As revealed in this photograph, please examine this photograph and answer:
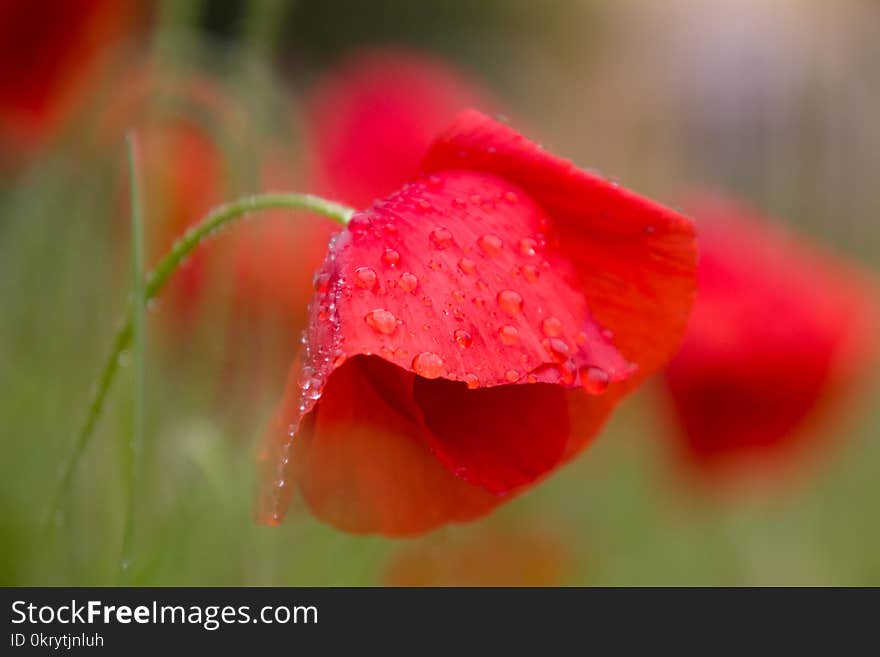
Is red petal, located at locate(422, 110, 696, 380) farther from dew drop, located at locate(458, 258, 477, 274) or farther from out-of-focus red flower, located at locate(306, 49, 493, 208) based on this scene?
out-of-focus red flower, located at locate(306, 49, 493, 208)

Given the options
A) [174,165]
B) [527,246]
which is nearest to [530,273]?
[527,246]

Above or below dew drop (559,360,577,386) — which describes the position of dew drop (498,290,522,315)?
above

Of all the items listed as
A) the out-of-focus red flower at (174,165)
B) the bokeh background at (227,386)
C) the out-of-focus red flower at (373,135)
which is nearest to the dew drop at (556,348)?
the bokeh background at (227,386)

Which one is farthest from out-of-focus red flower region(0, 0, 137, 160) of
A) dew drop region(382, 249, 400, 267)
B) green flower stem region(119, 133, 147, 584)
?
dew drop region(382, 249, 400, 267)

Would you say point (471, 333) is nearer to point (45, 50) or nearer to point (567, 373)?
point (567, 373)

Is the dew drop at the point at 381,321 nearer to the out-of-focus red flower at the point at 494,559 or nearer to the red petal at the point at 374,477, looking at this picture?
the red petal at the point at 374,477
